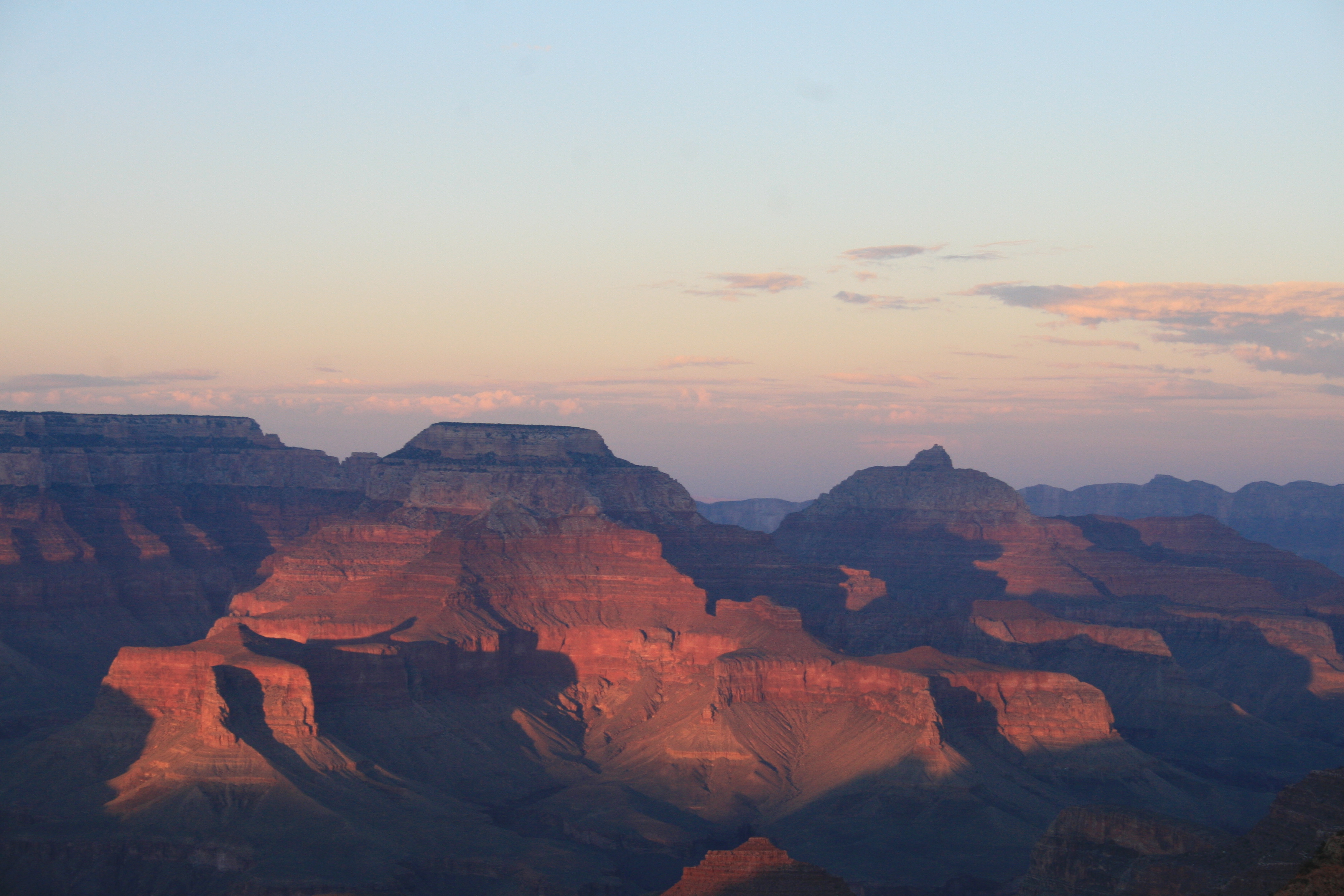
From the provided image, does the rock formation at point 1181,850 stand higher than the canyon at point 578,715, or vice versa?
the rock formation at point 1181,850

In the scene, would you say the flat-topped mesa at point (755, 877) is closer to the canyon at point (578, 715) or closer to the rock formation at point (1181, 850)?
the canyon at point (578, 715)

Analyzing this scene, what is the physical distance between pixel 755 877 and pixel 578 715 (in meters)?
86.7

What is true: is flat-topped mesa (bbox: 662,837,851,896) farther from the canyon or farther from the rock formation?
the rock formation

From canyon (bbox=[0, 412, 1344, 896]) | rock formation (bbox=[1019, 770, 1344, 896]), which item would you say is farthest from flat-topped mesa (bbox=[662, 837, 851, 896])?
rock formation (bbox=[1019, 770, 1344, 896])

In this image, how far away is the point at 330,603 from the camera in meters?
161

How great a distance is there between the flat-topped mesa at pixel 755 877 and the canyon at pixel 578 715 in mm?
558

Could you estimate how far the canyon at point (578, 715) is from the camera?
4245 inches

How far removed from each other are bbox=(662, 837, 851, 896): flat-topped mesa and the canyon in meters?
0.56

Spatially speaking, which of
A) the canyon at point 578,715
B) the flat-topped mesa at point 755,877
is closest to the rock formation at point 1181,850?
the canyon at point 578,715

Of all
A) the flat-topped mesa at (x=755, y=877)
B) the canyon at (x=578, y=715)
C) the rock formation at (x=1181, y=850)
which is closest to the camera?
the rock formation at (x=1181, y=850)

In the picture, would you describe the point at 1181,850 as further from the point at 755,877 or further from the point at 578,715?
the point at 578,715

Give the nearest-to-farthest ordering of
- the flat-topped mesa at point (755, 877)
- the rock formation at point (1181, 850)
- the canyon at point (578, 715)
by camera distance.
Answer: the rock formation at point (1181, 850) < the flat-topped mesa at point (755, 877) < the canyon at point (578, 715)

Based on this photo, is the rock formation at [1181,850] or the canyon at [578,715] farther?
the canyon at [578,715]

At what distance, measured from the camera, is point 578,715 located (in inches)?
5984
